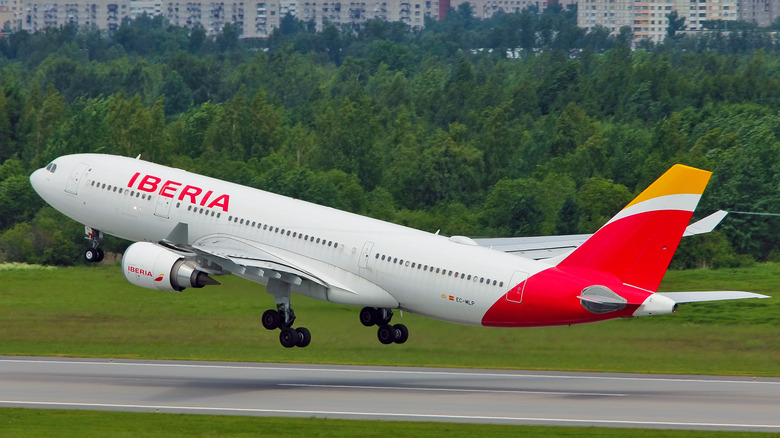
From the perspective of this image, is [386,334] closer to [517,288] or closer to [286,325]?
[286,325]

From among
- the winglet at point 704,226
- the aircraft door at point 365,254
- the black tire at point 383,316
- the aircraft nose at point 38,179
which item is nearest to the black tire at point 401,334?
the black tire at point 383,316

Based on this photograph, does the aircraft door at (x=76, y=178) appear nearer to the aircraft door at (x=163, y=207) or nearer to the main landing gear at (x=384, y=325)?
the aircraft door at (x=163, y=207)

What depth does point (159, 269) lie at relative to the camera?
203 ft

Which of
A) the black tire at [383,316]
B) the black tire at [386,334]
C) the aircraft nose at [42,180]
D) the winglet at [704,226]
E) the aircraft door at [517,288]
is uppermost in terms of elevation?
the aircraft nose at [42,180]

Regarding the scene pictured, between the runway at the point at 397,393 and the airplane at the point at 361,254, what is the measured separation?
353 cm

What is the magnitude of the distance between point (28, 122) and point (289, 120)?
1380 inches

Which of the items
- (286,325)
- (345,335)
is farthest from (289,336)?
(345,335)

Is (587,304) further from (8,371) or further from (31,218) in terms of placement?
(31,218)

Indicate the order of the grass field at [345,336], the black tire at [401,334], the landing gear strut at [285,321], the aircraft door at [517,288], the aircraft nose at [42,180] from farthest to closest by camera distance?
the aircraft nose at [42,180]
the grass field at [345,336]
the black tire at [401,334]
the landing gear strut at [285,321]
the aircraft door at [517,288]

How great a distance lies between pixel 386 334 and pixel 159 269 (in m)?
11.6

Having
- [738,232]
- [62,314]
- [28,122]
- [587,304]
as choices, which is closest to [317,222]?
[587,304]

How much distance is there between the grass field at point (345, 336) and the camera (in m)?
69.5

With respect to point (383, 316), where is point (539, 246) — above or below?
above

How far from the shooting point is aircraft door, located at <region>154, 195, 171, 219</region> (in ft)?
218
